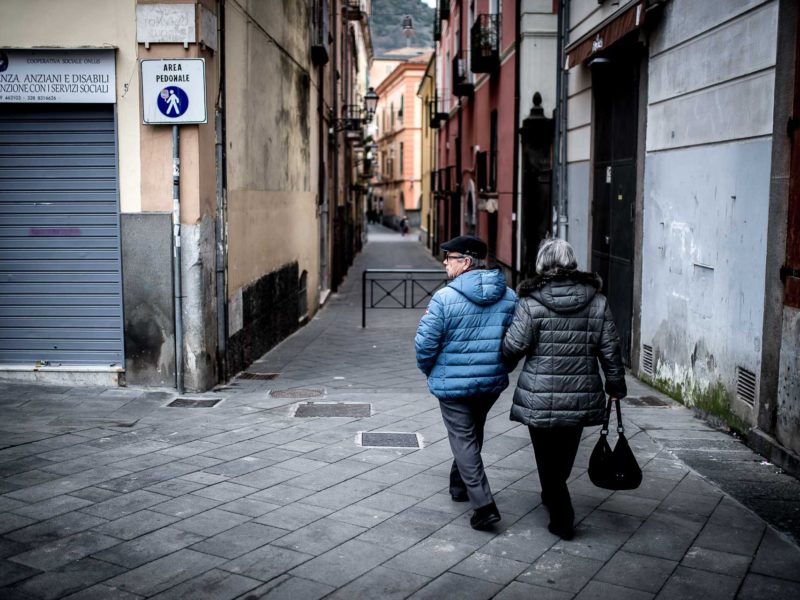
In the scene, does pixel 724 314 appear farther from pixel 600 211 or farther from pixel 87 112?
pixel 87 112

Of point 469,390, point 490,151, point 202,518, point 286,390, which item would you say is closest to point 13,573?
point 202,518

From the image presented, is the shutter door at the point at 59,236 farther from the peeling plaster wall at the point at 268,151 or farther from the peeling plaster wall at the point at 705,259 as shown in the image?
the peeling plaster wall at the point at 705,259

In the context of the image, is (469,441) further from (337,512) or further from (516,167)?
(516,167)

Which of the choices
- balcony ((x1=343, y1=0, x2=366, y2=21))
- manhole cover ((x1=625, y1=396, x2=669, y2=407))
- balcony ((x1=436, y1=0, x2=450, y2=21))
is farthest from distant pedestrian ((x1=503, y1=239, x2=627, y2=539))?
balcony ((x1=436, y1=0, x2=450, y2=21))

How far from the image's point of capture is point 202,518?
523 centimetres

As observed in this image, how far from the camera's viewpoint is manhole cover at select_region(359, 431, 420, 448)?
274 inches

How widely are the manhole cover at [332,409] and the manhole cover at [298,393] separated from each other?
1.32 feet

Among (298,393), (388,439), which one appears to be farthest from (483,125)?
(388,439)

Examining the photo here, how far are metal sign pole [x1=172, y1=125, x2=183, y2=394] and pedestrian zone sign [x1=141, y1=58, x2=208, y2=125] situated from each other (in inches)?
6.3

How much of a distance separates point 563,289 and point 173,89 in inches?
200

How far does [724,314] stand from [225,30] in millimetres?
5937

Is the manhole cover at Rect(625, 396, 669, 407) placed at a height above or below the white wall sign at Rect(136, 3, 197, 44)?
below

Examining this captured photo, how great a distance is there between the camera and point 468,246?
5125 mm

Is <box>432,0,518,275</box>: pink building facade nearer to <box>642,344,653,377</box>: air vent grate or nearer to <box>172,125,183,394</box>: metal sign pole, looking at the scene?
<box>642,344,653,377</box>: air vent grate
